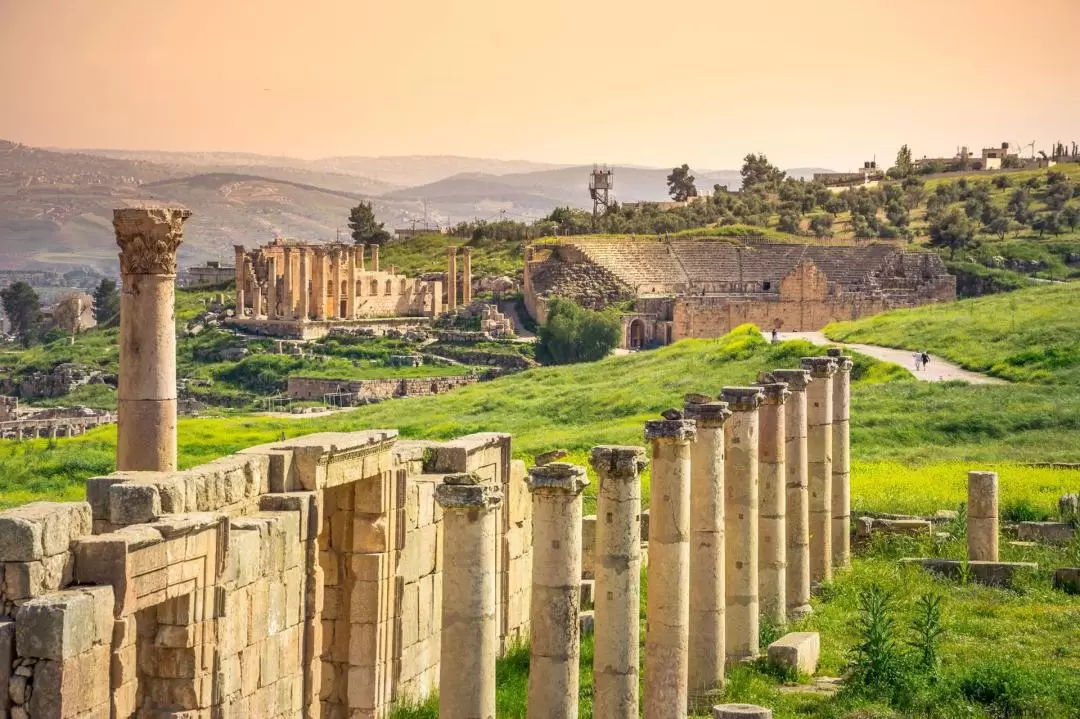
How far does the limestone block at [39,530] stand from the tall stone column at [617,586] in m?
5.16

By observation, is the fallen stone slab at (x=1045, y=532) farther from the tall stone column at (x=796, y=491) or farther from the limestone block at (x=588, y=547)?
the limestone block at (x=588, y=547)

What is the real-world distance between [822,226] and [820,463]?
82.8 metres

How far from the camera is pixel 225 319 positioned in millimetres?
96562

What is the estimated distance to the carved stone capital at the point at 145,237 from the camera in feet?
65.5

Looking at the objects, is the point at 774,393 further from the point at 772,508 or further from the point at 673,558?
the point at 673,558

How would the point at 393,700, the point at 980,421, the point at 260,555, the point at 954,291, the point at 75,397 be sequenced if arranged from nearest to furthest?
the point at 260,555, the point at 393,700, the point at 980,421, the point at 75,397, the point at 954,291

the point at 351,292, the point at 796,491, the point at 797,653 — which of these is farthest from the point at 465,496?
the point at 351,292

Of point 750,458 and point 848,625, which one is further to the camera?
point 848,625

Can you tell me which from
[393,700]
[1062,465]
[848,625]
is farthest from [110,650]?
[1062,465]

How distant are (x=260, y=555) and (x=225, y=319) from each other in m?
82.9

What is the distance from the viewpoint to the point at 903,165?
126062 mm

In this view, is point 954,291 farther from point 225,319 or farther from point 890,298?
point 225,319

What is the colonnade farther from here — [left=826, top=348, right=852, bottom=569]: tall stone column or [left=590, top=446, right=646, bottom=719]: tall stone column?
[left=826, top=348, right=852, bottom=569]: tall stone column

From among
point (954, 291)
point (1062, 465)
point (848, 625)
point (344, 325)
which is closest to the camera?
point (848, 625)
